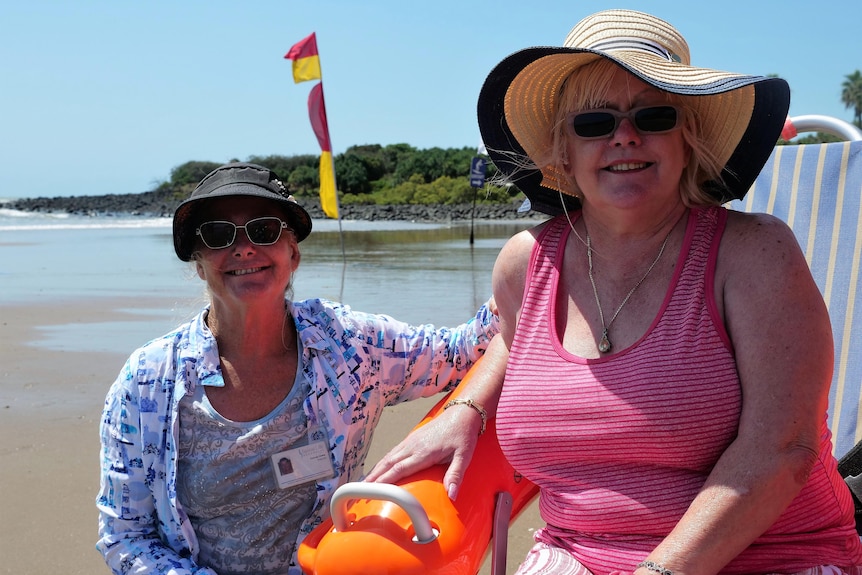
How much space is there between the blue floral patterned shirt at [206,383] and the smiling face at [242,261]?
0.15 metres

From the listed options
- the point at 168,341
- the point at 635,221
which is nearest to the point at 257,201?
the point at 168,341

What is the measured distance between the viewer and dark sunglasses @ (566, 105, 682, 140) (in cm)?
190

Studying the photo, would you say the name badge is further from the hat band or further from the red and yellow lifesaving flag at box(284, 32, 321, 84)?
the red and yellow lifesaving flag at box(284, 32, 321, 84)

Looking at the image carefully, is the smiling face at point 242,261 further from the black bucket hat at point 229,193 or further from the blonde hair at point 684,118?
the blonde hair at point 684,118

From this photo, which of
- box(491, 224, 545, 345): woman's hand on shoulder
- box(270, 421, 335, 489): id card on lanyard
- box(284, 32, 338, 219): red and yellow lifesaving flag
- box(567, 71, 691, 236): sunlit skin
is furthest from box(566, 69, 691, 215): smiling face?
box(284, 32, 338, 219): red and yellow lifesaving flag

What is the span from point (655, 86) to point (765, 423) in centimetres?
72

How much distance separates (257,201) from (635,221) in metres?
1.04

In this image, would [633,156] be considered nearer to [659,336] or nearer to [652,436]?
[659,336]

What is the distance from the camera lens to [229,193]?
89.5 inches

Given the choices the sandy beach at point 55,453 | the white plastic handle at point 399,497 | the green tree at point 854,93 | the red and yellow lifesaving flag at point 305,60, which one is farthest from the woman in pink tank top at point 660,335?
the green tree at point 854,93

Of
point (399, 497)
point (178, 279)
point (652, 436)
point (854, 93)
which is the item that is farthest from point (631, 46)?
point (854, 93)

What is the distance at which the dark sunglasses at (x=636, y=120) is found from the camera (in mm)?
1900

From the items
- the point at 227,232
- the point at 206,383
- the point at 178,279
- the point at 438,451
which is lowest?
the point at 178,279

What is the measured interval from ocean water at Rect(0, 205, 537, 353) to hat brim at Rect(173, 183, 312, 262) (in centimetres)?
17
